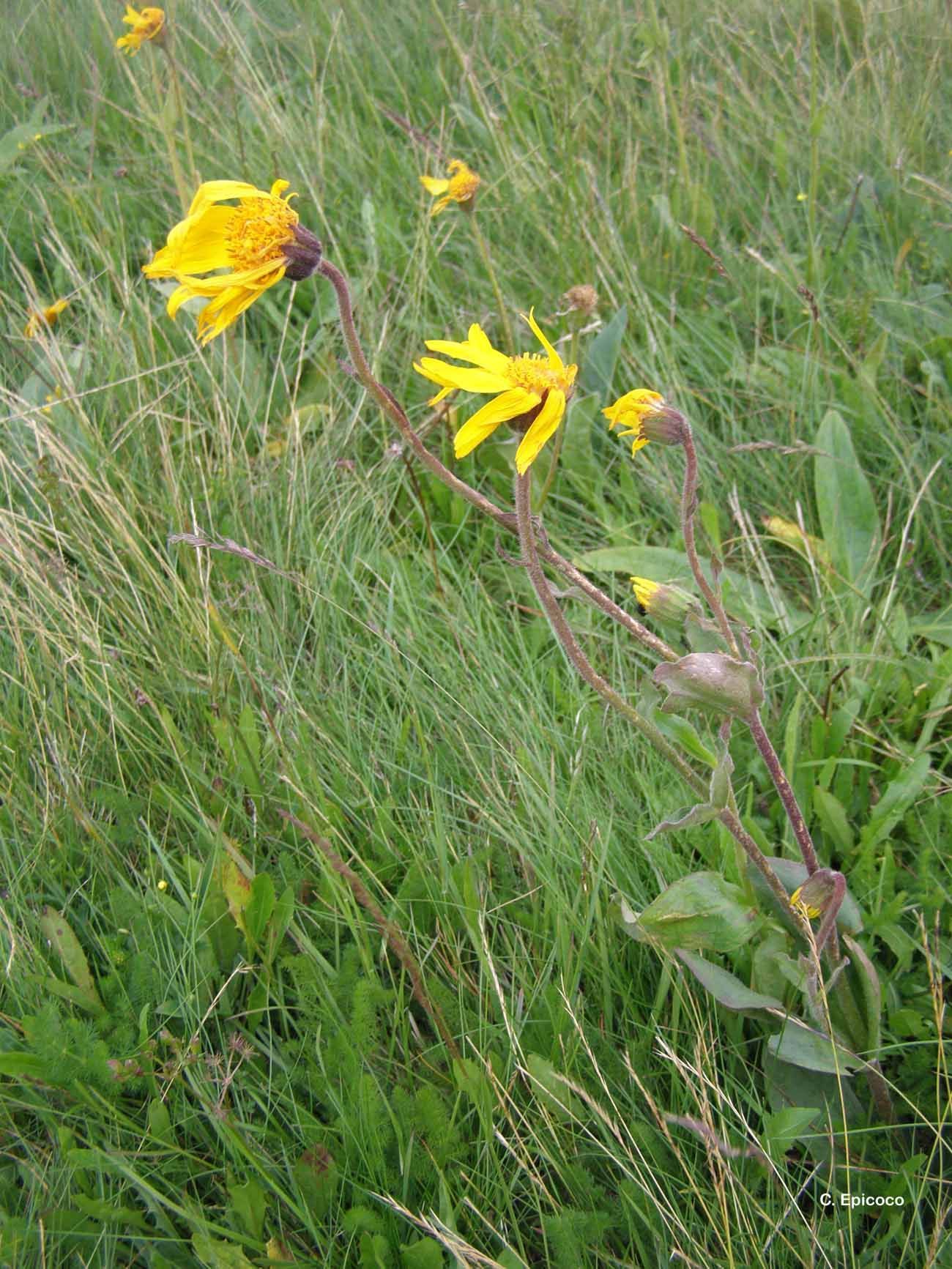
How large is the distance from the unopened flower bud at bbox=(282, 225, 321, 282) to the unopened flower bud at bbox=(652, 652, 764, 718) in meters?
0.59

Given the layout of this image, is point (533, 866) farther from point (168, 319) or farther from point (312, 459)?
point (168, 319)

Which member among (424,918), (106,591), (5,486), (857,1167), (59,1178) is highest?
(5,486)

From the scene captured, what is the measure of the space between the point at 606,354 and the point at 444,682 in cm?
95

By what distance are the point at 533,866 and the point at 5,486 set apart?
1.34 meters

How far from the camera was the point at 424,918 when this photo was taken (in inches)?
57.5

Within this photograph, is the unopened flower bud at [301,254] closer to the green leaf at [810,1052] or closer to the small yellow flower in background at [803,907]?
the small yellow flower in background at [803,907]

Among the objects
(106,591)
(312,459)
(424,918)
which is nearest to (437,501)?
(312,459)

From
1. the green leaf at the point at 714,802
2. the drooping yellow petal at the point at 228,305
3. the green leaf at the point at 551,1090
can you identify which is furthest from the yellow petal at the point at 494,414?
the green leaf at the point at 551,1090

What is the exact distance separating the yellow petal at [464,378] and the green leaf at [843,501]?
1102 millimetres

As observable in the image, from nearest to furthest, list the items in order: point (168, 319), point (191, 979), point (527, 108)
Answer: point (191, 979)
point (168, 319)
point (527, 108)

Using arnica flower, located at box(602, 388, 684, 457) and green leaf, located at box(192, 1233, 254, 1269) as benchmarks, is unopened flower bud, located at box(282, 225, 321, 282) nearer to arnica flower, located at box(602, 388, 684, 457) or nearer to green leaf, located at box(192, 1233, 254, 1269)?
arnica flower, located at box(602, 388, 684, 457)

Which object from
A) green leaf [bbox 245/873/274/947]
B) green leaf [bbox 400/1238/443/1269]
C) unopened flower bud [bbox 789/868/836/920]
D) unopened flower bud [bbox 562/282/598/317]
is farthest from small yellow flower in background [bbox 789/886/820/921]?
unopened flower bud [bbox 562/282/598/317]

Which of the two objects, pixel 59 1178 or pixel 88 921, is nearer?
pixel 59 1178

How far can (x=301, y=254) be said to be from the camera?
1151 millimetres
